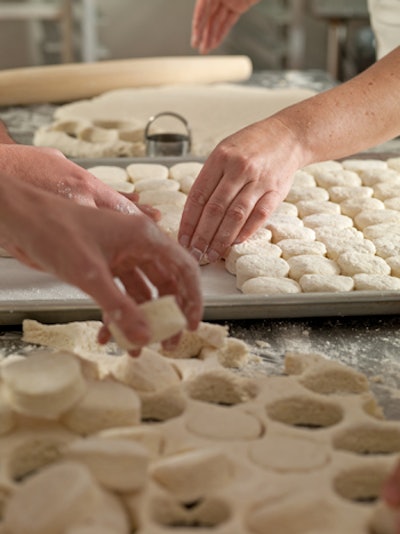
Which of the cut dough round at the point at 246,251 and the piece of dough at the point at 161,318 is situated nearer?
the piece of dough at the point at 161,318

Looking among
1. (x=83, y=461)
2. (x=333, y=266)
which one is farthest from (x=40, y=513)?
(x=333, y=266)

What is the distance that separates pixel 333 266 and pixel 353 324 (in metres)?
0.20

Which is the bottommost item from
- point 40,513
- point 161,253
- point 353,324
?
point 353,324

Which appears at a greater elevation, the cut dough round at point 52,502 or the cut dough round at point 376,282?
the cut dough round at point 52,502

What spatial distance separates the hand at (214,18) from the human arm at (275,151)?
1.07 metres

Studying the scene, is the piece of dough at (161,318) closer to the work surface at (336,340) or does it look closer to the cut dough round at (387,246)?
the work surface at (336,340)

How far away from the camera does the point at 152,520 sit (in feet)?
3.34

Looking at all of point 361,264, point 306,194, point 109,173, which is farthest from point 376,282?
point 109,173

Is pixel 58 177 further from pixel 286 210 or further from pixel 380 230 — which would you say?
pixel 380 230

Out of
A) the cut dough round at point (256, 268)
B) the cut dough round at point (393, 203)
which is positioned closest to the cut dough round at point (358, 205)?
the cut dough round at point (393, 203)

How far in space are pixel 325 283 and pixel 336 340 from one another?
16 centimetres

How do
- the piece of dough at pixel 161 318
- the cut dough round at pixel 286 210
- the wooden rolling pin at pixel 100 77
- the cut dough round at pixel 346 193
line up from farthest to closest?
the wooden rolling pin at pixel 100 77 → the cut dough round at pixel 346 193 → the cut dough round at pixel 286 210 → the piece of dough at pixel 161 318

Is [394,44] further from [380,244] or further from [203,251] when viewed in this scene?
[203,251]

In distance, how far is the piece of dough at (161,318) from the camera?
1190 mm
